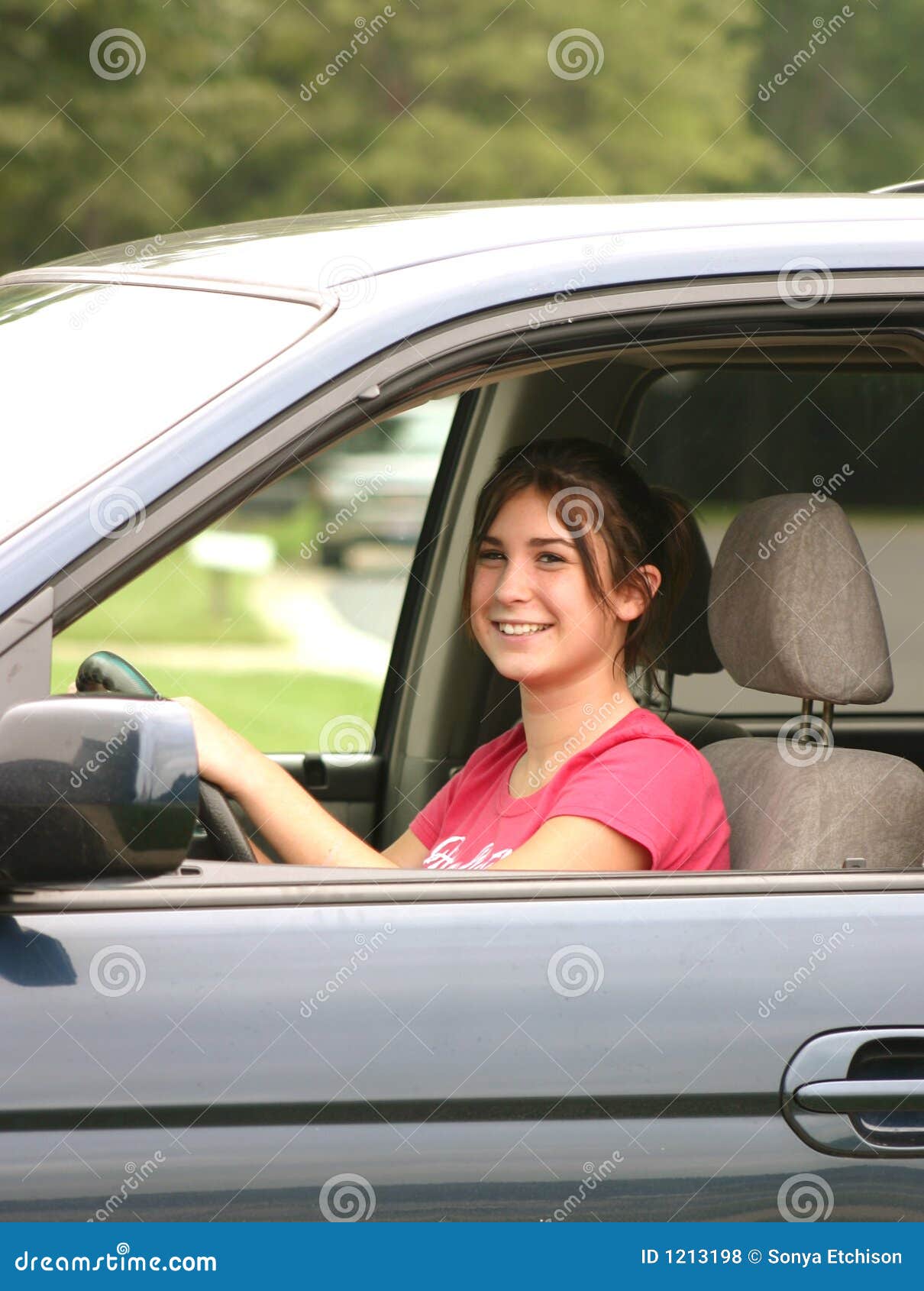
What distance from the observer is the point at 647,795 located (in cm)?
205

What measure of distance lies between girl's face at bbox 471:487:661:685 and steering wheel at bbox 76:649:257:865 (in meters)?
0.53

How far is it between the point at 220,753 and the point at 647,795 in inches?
21.3

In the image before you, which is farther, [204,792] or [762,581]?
[762,581]

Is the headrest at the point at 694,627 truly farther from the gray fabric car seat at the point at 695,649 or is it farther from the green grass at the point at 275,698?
the green grass at the point at 275,698

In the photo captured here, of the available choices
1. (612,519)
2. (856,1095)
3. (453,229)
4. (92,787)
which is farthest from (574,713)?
(92,787)

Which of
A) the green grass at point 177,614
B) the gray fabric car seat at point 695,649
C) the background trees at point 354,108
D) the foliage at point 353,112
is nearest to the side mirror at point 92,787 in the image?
the gray fabric car seat at point 695,649

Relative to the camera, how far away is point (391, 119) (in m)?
13.9

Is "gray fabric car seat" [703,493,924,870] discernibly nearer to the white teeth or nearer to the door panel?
the white teeth

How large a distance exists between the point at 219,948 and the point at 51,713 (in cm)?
29

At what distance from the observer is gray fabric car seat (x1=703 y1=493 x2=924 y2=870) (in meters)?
2.15

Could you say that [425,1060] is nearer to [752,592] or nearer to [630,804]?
[630,804]

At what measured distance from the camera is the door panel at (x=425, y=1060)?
1.49 m

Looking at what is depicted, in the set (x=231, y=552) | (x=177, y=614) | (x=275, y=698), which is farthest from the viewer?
(x=177, y=614)

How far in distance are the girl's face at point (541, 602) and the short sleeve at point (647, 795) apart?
0.18 m
